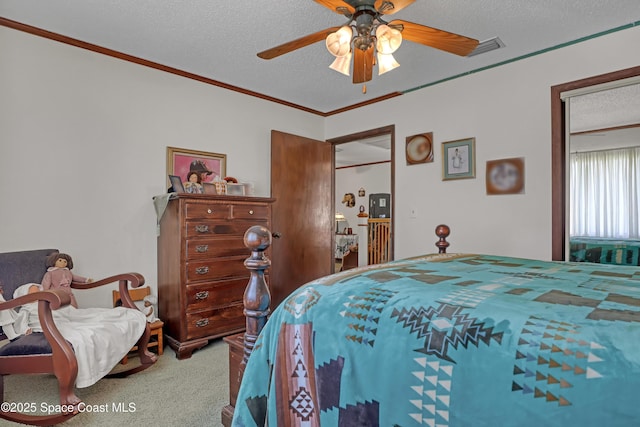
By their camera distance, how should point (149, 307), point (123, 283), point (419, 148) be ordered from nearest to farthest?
point (123, 283)
point (149, 307)
point (419, 148)

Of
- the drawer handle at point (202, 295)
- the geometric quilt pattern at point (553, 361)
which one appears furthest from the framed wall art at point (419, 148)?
the geometric quilt pattern at point (553, 361)

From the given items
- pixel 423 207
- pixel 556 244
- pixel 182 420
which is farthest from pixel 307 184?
pixel 182 420

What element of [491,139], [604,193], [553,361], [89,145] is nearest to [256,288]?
[553,361]

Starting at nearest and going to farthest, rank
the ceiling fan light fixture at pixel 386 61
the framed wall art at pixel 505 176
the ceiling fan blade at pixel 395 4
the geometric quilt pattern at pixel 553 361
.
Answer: the geometric quilt pattern at pixel 553 361 < the ceiling fan blade at pixel 395 4 < the ceiling fan light fixture at pixel 386 61 < the framed wall art at pixel 505 176

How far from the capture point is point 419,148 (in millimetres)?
3582

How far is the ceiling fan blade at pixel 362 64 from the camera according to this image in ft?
6.77

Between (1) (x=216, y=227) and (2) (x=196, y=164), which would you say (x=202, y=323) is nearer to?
(1) (x=216, y=227)

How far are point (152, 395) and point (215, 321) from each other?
0.82 meters

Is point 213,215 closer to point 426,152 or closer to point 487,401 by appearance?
point 426,152

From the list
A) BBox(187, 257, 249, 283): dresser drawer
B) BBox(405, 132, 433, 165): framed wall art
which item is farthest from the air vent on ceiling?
BBox(187, 257, 249, 283): dresser drawer

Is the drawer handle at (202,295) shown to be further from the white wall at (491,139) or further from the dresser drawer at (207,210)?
the white wall at (491,139)

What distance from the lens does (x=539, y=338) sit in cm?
73

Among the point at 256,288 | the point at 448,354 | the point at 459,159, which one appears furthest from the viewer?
the point at 459,159

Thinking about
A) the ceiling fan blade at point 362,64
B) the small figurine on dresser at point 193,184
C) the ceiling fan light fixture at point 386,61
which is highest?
the ceiling fan blade at point 362,64
